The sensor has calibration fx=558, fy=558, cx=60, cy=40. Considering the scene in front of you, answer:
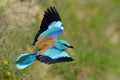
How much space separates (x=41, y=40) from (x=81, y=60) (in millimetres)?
1277

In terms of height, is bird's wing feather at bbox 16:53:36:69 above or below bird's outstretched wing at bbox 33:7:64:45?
below

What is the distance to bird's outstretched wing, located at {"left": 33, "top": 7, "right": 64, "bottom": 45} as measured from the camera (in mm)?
2467

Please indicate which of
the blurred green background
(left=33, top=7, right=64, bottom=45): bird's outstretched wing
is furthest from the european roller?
the blurred green background

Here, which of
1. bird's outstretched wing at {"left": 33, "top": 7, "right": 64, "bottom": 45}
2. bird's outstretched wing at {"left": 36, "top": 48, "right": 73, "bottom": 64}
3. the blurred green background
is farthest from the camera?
the blurred green background

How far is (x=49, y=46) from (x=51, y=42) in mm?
24

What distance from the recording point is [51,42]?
243 centimetres

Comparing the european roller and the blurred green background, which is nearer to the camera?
the european roller

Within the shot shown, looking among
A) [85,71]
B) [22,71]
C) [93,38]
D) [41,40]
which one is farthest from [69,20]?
[41,40]

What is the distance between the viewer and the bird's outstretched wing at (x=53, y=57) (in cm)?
228

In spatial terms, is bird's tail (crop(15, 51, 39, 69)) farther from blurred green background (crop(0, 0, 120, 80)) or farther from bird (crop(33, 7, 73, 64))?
blurred green background (crop(0, 0, 120, 80))

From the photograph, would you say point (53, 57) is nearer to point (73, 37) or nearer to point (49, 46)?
point (49, 46)

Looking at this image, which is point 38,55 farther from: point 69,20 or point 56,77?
point 69,20

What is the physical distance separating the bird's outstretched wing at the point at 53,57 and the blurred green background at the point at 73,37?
0.71 m

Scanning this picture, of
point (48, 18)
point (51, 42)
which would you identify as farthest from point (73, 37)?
point (51, 42)
